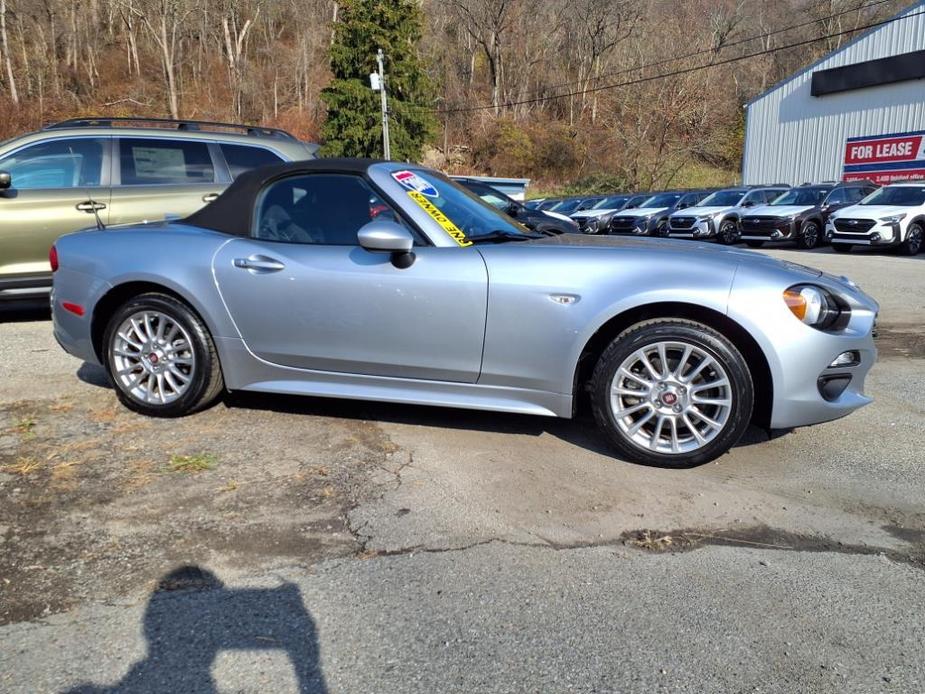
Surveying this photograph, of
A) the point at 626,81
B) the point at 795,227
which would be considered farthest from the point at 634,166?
the point at 795,227

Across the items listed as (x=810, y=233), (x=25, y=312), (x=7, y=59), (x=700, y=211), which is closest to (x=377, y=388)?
(x=25, y=312)

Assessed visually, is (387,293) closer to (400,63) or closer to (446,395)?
(446,395)

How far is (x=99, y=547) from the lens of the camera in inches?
115

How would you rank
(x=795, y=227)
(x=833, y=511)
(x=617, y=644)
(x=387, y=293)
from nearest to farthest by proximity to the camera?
(x=617, y=644) < (x=833, y=511) < (x=387, y=293) < (x=795, y=227)

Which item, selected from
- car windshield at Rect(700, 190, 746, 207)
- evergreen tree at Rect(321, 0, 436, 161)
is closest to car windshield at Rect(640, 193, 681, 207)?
car windshield at Rect(700, 190, 746, 207)

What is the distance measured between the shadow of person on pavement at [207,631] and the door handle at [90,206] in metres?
5.42

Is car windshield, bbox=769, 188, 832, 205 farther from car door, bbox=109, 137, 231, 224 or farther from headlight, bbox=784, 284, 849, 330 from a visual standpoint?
headlight, bbox=784, 284, 849, 330

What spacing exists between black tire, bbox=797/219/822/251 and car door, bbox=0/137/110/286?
1658 centimetres

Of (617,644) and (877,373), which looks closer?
(617,644)

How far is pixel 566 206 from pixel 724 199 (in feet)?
20.7

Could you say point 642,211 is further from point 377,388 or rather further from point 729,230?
point 377,388

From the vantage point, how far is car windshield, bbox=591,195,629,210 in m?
25.3

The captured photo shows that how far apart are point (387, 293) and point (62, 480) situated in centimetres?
176

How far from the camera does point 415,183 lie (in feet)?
14.0
